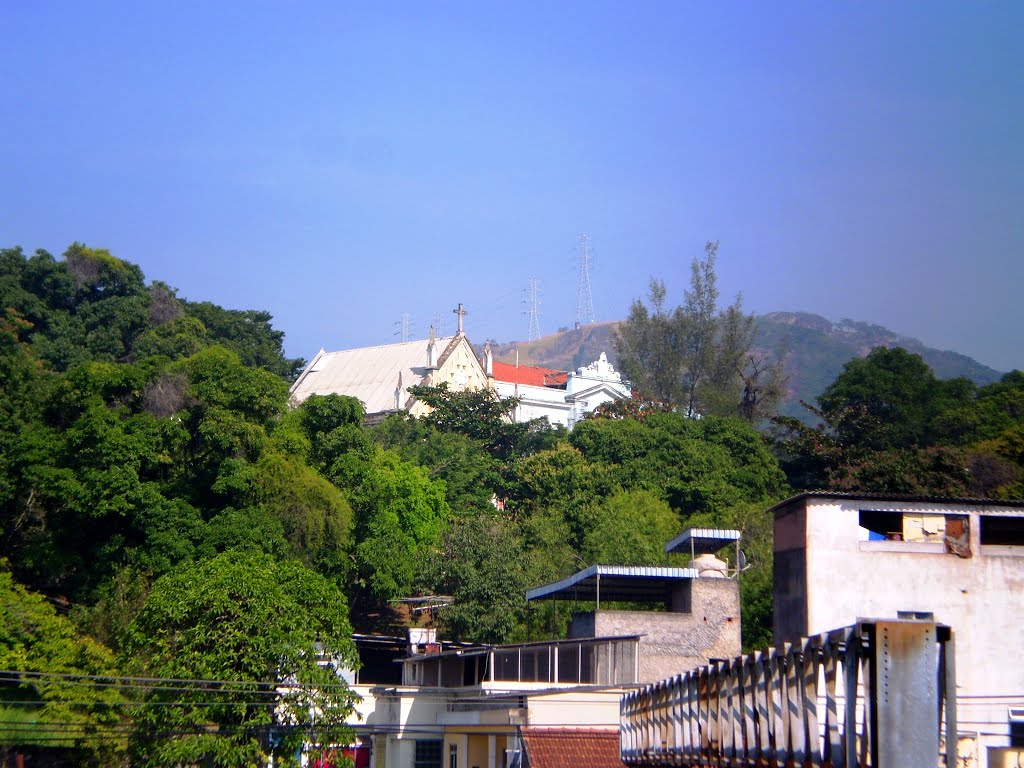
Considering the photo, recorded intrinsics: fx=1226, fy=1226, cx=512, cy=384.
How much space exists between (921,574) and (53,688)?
644 inches

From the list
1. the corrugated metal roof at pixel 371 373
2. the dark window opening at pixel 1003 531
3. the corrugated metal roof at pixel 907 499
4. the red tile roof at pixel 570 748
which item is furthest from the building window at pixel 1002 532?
the corrugated metal roof at pixel 371 373

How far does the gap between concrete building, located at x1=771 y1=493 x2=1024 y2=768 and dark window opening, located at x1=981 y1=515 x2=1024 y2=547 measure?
151 millimetres

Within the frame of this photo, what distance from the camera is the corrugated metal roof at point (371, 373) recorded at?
3223 inches

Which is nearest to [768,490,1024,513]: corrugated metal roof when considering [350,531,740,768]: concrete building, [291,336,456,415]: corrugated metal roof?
[350,531,740,768]: concrete building

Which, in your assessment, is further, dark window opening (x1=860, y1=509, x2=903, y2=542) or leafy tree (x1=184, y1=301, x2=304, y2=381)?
leafy tree (x1=184, y1=301, x2=304, y2=381)

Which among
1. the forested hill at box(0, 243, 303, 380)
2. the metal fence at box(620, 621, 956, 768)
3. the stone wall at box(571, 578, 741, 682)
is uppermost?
the forested hill at box(0, 243, 303, 380)

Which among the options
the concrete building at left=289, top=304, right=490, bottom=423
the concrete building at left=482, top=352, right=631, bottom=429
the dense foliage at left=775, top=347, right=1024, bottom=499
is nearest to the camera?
the dense foliage at left=775, top=347, right=1024, bottom=499

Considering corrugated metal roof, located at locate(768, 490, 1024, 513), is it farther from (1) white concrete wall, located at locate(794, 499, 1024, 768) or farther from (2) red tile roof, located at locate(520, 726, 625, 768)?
(2) red tile roof, located at locate(520, 726, 625, 768)

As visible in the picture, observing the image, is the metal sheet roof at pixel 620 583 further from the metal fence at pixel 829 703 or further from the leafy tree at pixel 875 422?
the leafy tree at pixel 875 422

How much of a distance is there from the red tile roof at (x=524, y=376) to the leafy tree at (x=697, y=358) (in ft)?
47.7

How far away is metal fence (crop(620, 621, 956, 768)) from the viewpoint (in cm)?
722

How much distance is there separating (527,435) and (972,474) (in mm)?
29888

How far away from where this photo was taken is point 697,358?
75125 millimetres

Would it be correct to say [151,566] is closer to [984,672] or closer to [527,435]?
[984,672]
